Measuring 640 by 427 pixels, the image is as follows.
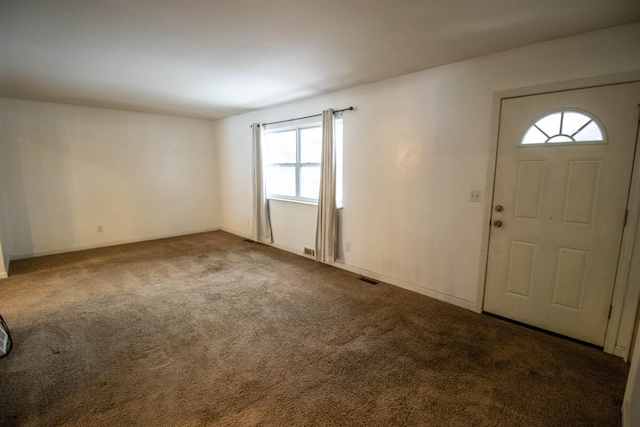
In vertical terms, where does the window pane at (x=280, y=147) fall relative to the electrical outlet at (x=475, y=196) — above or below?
above

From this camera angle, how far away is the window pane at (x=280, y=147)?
15.8 feet

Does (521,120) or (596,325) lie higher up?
(521,120)

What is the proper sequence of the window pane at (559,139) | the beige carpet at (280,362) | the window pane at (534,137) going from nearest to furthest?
the beige carpet at (280,362) → the window pane at (559,139) → the window pane at (534,137)

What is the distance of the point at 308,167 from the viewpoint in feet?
15.0

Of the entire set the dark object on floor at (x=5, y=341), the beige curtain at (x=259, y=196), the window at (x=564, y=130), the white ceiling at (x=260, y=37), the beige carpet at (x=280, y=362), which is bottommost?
the beige carpet at (x=280, y=362)

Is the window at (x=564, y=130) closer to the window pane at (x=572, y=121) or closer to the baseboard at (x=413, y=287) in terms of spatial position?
the window pane at (x=572, y=121)

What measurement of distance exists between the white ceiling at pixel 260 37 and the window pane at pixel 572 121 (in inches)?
23.4

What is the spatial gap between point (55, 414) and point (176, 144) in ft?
16.5

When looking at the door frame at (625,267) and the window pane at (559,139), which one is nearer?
the door frame at (625,267)

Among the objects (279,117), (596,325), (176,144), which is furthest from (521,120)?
(176,144)

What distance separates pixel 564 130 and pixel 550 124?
0.11 m

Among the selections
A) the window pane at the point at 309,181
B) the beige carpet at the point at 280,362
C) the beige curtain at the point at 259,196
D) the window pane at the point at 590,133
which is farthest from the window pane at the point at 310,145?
the window pane at the point at 590,133

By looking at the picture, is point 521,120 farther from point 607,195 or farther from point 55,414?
point 55,414

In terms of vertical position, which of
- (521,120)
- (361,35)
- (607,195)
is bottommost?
(607,195)
